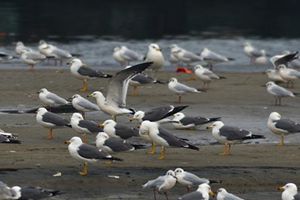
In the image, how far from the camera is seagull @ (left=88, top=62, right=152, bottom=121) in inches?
724

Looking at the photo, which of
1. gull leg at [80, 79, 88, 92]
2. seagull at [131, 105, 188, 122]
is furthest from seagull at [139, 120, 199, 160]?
gull leg at [80, 79, 88, 92]

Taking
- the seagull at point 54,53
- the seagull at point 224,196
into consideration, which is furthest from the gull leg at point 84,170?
the seagull at point 54,53

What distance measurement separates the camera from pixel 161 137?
1611cm

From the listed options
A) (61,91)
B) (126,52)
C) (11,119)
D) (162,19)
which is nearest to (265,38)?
(162,19)

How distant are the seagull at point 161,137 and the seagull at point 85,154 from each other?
132cm

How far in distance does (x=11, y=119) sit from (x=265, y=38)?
25.2 m

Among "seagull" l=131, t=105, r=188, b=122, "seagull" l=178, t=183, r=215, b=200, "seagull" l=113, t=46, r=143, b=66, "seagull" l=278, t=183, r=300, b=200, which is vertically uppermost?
"seagull" l=178, t=183, r=215, b=200

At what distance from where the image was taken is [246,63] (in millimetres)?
34406

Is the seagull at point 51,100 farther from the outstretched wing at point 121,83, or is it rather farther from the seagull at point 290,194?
the seagull at point 290,194

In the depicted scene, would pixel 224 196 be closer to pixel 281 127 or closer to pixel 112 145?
pixel 112 145

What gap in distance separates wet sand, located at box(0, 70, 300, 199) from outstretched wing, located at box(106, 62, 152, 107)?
0.87 m

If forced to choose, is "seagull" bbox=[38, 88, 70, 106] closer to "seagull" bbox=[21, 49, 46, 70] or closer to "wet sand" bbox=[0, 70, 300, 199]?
"wet sand" bbox=[0, 70, 300, 199]

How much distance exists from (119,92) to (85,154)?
3.98 m

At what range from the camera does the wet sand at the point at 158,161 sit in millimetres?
14414
